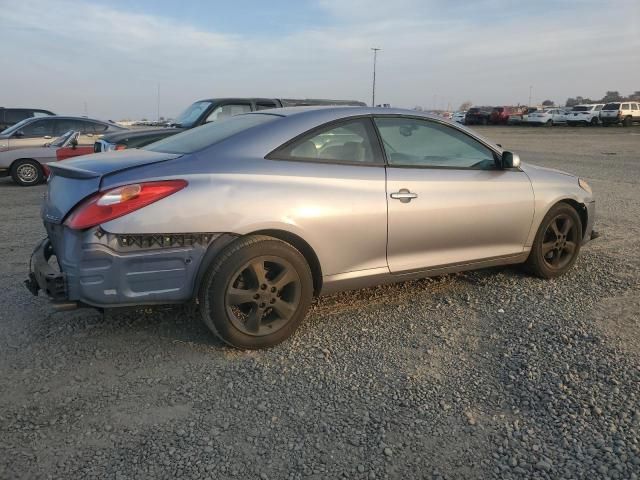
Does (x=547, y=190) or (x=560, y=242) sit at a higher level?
(x=547, y=190)

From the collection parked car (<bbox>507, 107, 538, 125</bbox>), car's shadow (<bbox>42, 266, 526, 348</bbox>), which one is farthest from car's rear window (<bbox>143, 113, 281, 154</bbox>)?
parked car (<bbox>507, 107, 538, 125</bbox>)

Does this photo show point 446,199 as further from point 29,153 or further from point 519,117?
point 519,117

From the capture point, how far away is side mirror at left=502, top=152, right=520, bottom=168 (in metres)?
4.44

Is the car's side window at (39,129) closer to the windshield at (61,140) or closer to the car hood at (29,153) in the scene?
the windshield at (61,140)

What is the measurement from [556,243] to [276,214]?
278 cm

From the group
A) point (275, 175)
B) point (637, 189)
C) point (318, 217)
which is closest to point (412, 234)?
point (318, 217)

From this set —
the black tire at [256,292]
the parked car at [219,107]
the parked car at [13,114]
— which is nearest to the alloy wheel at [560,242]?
the black tire at [256,292]

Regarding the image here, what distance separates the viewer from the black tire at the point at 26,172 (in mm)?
11750

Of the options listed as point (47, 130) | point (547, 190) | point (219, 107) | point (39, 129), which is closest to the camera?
point (547, 190)

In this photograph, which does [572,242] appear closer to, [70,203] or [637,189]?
[70,203]

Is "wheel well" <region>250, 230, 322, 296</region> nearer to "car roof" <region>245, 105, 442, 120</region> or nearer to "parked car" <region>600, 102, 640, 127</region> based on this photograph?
"car roof" <region>245, 105, 442, 120</region>

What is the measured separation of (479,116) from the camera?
161 ft

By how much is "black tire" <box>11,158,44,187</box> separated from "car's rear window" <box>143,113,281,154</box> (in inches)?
355

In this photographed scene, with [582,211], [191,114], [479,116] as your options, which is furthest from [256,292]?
[479,116]
